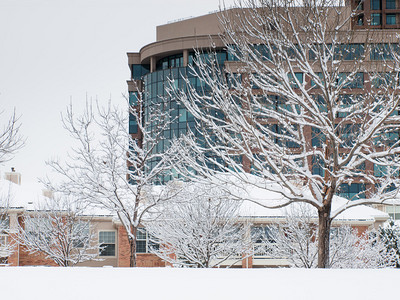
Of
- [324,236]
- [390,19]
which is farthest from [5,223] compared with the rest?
[390,19]

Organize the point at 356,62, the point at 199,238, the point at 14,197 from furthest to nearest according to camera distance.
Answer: the point at 14,197 < the point at 199,238 < the point at 356,62

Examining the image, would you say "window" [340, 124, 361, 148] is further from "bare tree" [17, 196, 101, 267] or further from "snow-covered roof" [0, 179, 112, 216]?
"snow-covered roof" [0, 179, 112, 216]

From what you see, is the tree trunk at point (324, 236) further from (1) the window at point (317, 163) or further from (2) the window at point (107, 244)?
(2) the window at point (107, 244)

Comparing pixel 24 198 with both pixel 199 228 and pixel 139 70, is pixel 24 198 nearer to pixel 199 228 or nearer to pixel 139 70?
pixel 199 228

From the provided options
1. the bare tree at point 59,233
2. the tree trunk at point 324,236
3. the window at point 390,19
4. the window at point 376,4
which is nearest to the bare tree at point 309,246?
the bare tree at point 59,233
